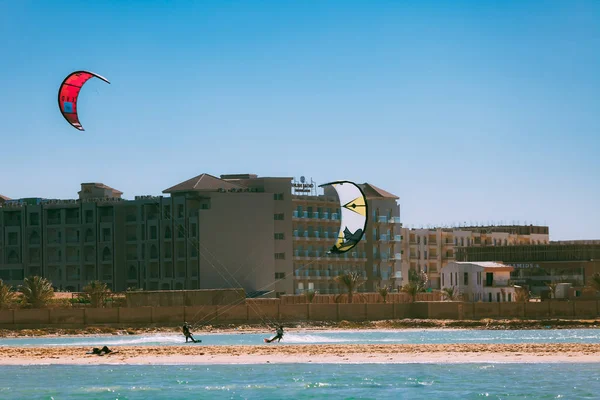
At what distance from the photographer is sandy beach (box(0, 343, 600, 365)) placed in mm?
45094

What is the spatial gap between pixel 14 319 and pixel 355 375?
1469 inches

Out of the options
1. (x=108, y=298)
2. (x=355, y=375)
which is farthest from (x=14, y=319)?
(x=355, y=375)

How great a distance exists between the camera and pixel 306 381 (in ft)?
128

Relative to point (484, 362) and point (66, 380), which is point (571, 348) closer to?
point (484, 362)

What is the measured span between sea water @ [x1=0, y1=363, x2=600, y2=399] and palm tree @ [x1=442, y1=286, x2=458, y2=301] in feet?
170

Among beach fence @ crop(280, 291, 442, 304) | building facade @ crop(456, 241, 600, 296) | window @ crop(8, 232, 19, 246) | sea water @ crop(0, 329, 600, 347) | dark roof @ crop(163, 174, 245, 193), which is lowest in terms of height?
sea water @ crop(0, 329, 600, 347)

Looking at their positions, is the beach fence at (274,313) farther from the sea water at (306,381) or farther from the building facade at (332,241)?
the sea water at (306,381)

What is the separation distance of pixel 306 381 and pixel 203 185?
57.6 m

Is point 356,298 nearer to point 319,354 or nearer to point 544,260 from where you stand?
point 544,260

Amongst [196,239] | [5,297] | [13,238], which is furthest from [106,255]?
[5,297]

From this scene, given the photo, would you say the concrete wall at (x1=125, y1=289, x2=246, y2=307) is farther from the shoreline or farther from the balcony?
the balcony

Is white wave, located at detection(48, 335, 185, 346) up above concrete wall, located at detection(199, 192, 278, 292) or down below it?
below

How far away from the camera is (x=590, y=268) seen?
111312 mm

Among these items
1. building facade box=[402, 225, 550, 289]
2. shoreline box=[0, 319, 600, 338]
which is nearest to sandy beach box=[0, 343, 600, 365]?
shoreline box=[0, 319, 600, 338]
